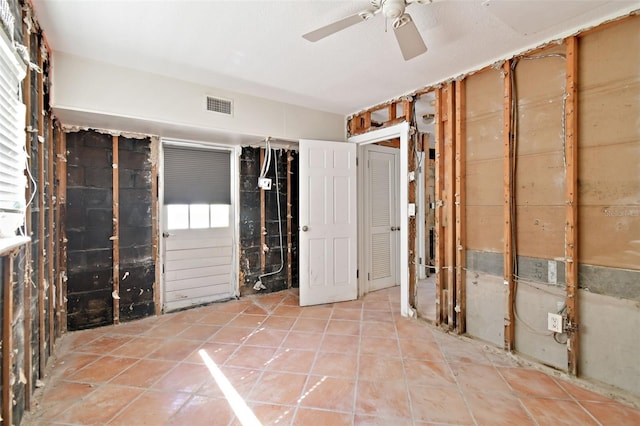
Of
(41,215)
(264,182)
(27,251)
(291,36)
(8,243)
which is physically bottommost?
(27,251)

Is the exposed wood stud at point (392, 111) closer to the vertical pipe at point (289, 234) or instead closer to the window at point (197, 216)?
the vertical pipe at point (289, 234)

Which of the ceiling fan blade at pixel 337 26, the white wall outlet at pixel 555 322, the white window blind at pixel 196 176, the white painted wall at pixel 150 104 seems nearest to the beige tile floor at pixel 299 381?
the white wall outlet at pixel 555 322

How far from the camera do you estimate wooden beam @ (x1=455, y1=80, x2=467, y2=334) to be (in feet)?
8.95

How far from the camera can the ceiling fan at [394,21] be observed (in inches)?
63.7

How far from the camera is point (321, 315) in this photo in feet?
10.9

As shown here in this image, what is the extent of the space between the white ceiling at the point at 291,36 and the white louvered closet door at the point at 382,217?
4.81 ft

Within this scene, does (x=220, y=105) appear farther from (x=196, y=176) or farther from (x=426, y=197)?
(x=426, y=197)

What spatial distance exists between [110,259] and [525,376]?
155 inches

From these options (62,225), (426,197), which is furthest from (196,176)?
(426,197)

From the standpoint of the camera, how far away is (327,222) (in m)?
3.70

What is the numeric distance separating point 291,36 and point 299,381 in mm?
2518

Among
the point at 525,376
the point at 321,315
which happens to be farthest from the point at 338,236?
the point at 525,376

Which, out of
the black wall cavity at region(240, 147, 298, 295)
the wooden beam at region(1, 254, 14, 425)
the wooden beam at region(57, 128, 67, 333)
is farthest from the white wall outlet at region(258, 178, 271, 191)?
the wooden beam at region(1, 254, 14, 425)

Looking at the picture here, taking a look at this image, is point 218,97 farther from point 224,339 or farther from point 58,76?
point 224,339
